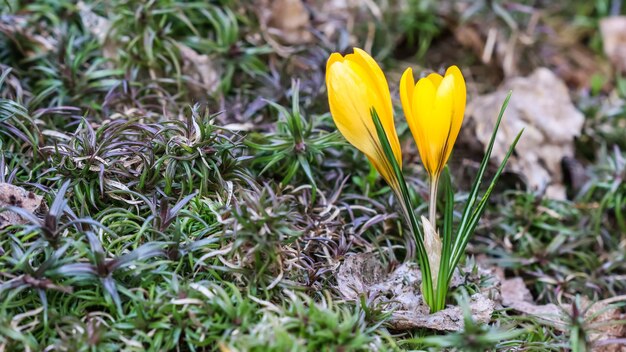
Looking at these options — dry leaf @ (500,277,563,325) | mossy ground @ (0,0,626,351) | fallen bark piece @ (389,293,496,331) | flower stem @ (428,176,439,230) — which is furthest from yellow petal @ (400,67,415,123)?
dry leaf @ (500,277,563,325)

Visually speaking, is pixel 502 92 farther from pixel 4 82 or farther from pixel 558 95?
pixel 4 82

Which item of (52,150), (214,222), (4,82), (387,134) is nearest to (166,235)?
(214,222)

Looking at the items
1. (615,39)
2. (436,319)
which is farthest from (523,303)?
(615,39)

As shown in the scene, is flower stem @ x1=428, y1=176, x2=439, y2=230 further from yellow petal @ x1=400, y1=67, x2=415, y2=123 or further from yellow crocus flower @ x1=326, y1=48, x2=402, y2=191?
yellow petal @ x1=400, y1=67, x2=415, y2=123

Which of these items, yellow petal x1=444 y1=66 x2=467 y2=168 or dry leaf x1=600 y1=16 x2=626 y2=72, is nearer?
yellow petal x1=444 y1=66 x2=467 y2=168

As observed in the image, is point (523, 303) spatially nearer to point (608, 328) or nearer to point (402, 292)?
point (608, 328)
